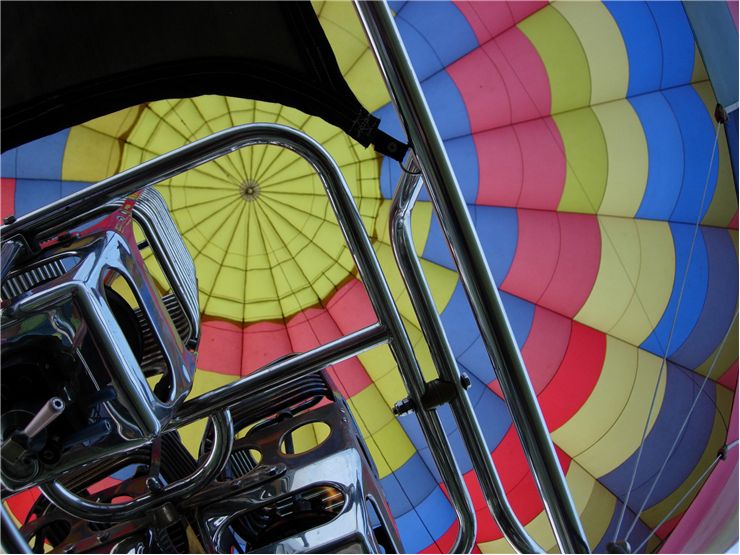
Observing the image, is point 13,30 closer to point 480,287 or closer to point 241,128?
point 241,128

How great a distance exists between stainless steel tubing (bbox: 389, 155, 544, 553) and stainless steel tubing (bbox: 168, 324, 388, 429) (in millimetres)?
54

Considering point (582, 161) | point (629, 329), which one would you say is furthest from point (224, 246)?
point (629, 329)

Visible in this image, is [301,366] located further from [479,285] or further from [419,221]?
[419,221]

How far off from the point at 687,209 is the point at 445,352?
5569mm

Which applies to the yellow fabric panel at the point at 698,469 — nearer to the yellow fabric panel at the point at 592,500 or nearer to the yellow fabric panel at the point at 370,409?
the yellow fabric panel at the point at 592,500

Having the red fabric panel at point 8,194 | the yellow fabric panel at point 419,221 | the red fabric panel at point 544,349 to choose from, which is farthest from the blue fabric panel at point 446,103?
the red fabric panel at point 8,194

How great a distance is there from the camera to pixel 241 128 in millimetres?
844

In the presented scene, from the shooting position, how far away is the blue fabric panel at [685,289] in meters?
5.88

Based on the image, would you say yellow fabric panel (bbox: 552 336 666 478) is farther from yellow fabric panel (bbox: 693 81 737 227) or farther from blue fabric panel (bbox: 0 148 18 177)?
blue fabric panel (bbox: 0 148 18 177)

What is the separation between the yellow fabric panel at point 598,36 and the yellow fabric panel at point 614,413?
6.77ft

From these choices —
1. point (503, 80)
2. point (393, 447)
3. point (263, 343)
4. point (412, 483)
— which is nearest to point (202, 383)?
point (263, 343)

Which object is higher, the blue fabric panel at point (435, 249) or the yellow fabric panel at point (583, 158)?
the yellow fabric panel at point (583, 158)

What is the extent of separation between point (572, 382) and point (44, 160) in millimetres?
4257

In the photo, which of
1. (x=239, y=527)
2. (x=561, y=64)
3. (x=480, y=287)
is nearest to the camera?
(x=480, y=287)
